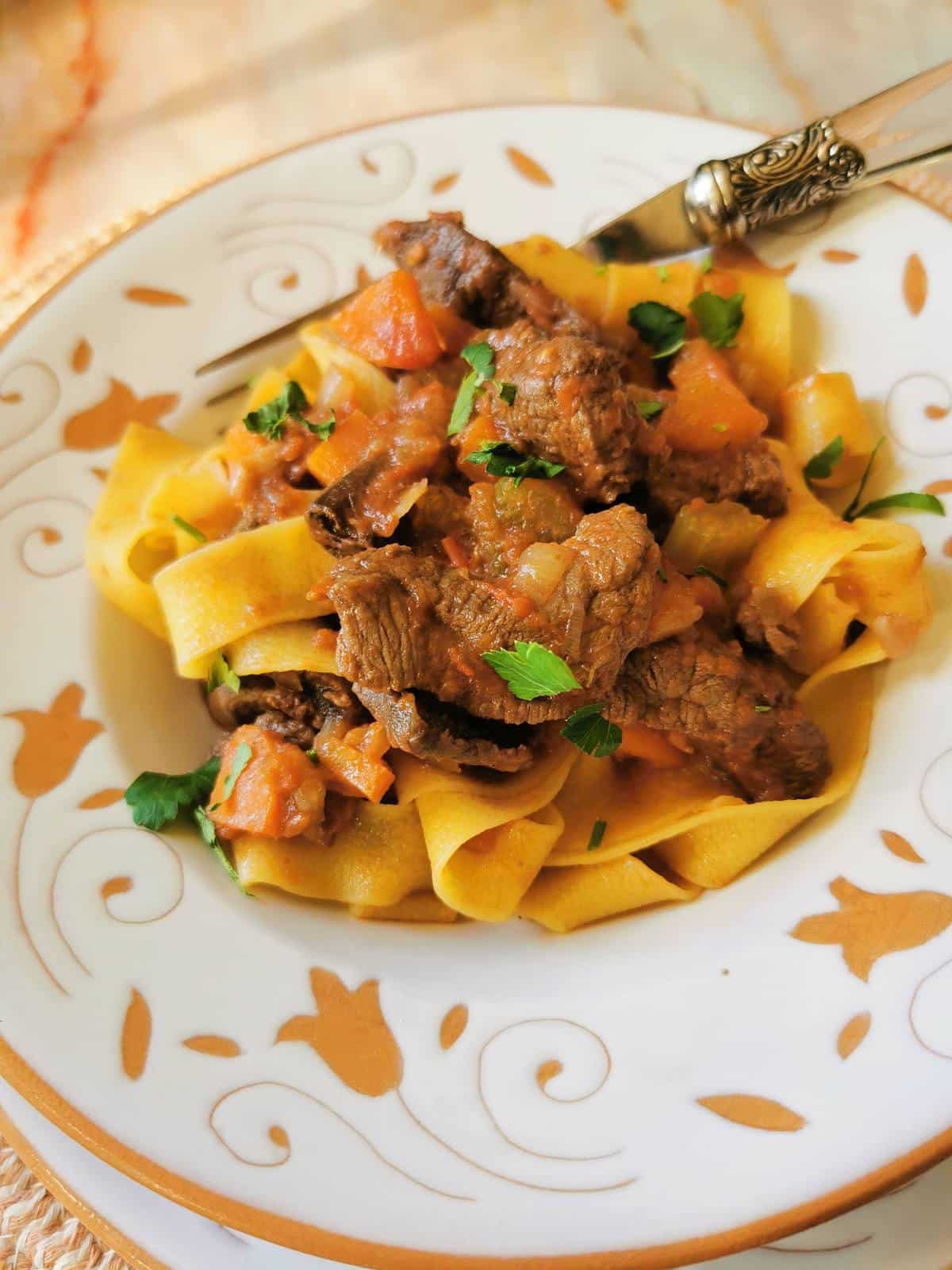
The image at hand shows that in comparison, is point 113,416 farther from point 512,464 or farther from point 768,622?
point 768,622

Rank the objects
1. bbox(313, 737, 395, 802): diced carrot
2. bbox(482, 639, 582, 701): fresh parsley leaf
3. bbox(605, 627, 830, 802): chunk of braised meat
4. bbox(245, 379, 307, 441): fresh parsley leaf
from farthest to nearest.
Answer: bbox(245, 379, 307, 441): fresh parsley leaf
bbox(313, 737, 395, 802): diced carrot
bbox(605, 627, 830, 802): chunk of braised meat
bbox(482, 639, 582, 701): fresh parsley leaf

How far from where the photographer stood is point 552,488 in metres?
3.95

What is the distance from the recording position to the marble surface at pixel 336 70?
726 centimetres

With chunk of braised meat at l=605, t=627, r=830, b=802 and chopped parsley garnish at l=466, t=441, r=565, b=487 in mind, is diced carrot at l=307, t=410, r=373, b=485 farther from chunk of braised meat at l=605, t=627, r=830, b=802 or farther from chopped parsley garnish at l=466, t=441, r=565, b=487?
chunk of braised meat at l=605, t=627, r=830, b=802

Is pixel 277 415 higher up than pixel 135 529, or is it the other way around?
pixel 277 415

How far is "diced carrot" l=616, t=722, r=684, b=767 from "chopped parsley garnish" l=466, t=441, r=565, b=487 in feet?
3.25

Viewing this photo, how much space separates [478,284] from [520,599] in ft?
5.14

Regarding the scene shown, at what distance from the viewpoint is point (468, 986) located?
3.68m

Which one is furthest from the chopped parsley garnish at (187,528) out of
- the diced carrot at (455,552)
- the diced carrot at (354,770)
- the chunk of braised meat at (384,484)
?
the diced carrot at (455,552)

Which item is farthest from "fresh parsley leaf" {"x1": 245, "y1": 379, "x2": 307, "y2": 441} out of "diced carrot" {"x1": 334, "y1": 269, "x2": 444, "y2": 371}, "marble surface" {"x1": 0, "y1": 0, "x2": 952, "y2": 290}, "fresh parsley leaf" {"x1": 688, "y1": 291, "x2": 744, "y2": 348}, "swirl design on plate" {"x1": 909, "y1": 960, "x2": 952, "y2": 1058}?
"marble surface" {"x1": 0, "y1": 0, "x2": 952, "y2": 290}

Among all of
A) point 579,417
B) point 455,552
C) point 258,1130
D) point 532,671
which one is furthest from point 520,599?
point 258,1130

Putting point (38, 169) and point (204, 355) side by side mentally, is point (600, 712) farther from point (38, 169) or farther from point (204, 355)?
point (38, 169)

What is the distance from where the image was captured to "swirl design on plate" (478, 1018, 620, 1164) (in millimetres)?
3295

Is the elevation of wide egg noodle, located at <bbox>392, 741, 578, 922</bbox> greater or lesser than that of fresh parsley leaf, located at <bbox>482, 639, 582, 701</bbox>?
lesser
